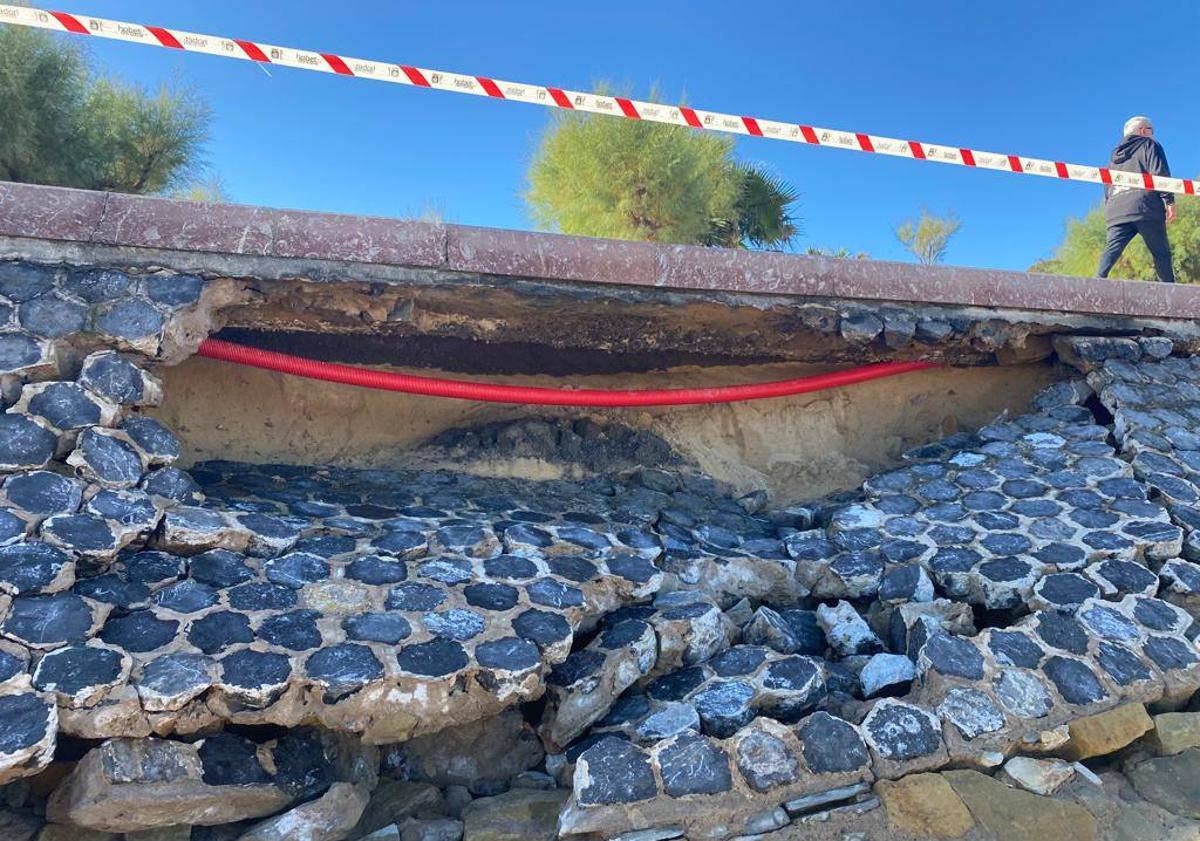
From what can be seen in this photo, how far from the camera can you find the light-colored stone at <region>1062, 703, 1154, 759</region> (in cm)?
257

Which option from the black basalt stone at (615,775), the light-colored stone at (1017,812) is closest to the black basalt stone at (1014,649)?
the light-colored stone at (1017,812)

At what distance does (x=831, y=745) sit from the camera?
7.97ft

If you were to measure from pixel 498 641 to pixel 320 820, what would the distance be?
0.63 meters

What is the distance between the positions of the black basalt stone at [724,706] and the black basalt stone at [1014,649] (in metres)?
0.80

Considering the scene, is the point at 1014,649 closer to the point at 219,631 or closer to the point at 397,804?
the point at 397,804

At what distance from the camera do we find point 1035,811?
2.37 m

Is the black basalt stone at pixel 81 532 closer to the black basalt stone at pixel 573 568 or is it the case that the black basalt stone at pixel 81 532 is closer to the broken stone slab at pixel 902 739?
the black basalt stone at pixel 573 568

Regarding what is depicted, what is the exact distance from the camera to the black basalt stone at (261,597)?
248 centimetres

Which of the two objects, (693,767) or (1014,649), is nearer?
(693,767)

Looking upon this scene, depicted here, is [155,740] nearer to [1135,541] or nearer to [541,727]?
[541,727]

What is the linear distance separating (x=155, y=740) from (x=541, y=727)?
103cm

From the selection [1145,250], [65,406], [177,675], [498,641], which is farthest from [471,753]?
[1145,250]

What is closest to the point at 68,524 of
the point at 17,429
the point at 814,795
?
the point at 17,429

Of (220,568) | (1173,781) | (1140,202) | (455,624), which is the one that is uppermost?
(1140,202)
